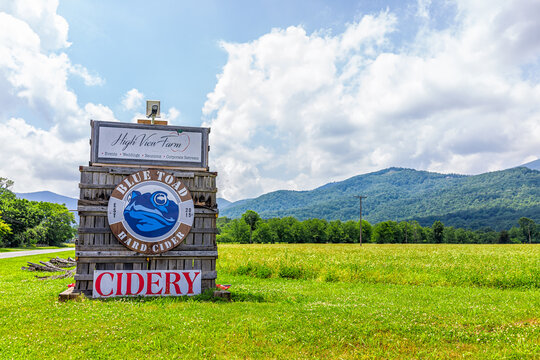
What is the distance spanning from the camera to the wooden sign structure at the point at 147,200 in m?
10.9

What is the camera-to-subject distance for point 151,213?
1125 cm

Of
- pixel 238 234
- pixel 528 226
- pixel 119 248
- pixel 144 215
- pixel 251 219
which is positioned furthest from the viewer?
pixel 238 234

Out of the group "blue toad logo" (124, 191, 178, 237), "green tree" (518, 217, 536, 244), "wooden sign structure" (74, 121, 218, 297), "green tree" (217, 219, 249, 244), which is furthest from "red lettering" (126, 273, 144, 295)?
"green tree" (518, 217, 536, 244)

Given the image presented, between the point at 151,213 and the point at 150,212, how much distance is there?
0.15 ft

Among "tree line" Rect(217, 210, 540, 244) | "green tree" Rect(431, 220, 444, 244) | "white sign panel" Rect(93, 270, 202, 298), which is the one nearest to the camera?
"white sign panel" Rect(93, 270, 202, 298)

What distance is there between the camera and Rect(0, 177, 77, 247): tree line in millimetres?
61500

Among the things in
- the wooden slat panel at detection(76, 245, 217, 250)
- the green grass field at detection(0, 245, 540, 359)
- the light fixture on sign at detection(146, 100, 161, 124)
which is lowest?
the green grass field at detection(0, 245, 540, 359)

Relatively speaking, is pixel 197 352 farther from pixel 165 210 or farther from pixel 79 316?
pixel 165 210

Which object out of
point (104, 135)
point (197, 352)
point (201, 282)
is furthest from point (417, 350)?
point (104, 135)

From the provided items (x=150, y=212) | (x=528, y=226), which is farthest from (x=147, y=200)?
(x=528, y=226)

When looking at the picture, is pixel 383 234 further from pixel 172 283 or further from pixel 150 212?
pixel 150 212

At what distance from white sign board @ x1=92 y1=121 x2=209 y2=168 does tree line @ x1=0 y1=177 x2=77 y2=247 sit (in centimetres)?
4482

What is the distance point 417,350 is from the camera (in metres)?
6.48

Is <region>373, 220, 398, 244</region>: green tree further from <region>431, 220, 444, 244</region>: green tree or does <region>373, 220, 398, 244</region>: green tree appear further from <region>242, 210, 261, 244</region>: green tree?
<region>242, 210, 261, 244</region>: green tree
